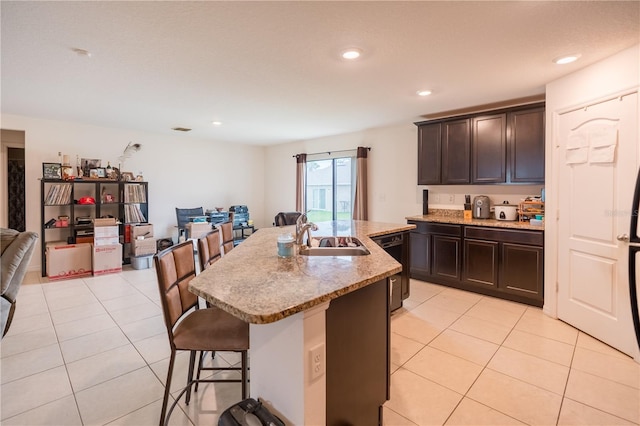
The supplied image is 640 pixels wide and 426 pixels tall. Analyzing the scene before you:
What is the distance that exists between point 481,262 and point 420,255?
0.80 metres

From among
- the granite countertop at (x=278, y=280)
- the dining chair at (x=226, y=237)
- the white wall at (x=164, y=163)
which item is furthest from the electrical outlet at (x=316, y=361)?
the white wall at (x=164, y=163)

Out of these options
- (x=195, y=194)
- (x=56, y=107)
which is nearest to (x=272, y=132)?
(x=195, y=194)

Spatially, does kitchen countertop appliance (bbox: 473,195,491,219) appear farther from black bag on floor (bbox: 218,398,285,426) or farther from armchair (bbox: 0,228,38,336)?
armchair (bbox: 0,228,38,336)

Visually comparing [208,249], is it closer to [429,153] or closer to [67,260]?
[429,153]

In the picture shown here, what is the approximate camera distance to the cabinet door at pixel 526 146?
11.4 feet

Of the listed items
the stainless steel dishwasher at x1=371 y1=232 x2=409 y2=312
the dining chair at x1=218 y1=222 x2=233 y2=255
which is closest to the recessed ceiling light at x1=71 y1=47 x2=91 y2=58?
the dining chair at x1=218 y1=222 x2=233 y2=255

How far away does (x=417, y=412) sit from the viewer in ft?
6.00

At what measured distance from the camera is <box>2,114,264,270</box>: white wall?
4.76 m

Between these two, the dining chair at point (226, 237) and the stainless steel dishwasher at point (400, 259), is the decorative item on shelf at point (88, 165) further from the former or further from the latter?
the stainless steel dishwasher at point (400, 259)

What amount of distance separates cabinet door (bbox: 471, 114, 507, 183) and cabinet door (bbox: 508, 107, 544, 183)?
0.29ft

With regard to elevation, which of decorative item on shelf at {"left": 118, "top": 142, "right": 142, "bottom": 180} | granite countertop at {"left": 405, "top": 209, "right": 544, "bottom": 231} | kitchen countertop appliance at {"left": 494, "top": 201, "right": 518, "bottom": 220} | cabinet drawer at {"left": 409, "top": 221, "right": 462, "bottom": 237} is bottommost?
cabinet drawer at {"left": 409, "top": 221, "right": 462, "bottom": 237}

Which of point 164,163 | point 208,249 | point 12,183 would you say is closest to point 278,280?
point 208,249

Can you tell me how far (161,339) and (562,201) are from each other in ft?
13.0

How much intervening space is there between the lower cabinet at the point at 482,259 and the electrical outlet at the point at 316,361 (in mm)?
3127
